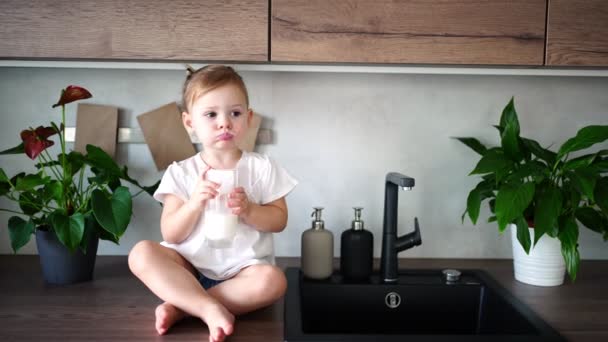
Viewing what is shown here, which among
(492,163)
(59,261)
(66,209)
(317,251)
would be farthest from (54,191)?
(492,163)

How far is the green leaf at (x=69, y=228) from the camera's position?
3.87ft

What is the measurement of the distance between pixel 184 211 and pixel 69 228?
0.91 ft

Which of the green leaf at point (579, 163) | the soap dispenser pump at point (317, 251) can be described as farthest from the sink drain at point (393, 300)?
the green leaf at point (579, 163)

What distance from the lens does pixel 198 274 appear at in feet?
4.04

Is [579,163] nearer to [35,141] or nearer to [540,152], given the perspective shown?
[540,152]

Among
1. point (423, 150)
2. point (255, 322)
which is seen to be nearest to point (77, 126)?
point (255, 322)

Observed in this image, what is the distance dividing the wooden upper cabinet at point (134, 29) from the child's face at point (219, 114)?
102mm

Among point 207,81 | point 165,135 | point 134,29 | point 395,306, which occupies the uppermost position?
point 134,29

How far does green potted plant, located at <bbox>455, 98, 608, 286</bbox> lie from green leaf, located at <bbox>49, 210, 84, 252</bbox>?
890 millimetres

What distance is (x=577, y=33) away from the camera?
120 cm

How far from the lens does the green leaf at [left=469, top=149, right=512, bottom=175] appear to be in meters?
1.21

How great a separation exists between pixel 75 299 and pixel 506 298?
0.98 metres

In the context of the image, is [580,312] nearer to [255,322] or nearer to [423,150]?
[423,150]

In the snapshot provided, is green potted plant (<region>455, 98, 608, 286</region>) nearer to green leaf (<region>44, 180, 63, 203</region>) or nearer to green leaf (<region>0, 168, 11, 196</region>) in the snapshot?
green leaf (<region>44, 180, 63, 203</region>)
